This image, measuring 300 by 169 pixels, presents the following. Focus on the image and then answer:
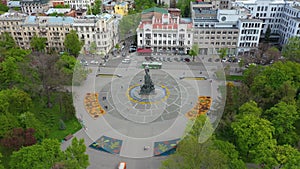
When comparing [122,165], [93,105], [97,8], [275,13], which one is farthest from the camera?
[97,8]

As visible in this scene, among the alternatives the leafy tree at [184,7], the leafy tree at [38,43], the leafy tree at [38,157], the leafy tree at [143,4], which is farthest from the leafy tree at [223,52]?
the leafy tree at [38,157]

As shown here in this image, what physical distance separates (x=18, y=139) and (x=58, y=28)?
49041mm

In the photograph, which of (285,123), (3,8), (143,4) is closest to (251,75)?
(285,123)

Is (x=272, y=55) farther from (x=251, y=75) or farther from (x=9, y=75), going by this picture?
(x=9, y=75)

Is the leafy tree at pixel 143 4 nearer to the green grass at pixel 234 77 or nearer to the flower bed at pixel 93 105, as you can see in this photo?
the green grass at pixel 234 77

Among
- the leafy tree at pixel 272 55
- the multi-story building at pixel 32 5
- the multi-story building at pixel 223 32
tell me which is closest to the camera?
the leafy tree at pixel 272 55

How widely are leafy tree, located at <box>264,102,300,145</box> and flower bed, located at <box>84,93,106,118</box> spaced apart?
32.1m

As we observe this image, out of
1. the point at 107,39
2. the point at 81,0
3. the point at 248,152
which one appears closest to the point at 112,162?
the point at 248,152

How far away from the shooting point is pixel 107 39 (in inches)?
3049

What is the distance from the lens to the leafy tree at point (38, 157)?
2986 centimetres

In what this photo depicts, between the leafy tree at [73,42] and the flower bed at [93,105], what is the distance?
829 inches

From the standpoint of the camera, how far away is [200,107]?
5312 centimetres

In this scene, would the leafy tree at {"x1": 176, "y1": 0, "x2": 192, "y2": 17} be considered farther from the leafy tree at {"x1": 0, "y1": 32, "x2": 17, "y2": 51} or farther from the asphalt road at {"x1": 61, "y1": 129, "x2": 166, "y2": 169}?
the asphalt road at {"x1": 61, "y1": 129, "x2": 166, "y2": 169}

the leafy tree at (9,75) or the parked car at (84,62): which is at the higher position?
the leafy tree at (9,75)
